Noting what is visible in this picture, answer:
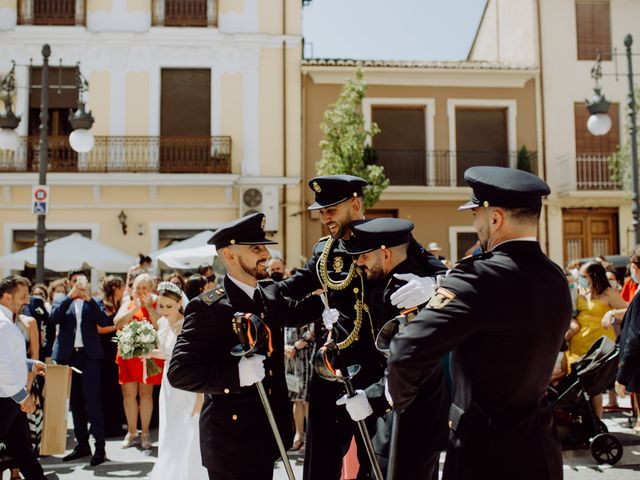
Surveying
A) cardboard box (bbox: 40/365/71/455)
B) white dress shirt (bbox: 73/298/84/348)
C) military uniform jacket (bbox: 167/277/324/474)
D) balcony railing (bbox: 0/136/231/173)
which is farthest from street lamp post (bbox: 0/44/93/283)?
military uniform jacket (bbox: 167/277/324/474)

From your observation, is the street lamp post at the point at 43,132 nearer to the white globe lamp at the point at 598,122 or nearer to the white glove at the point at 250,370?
the white glove at the point at 250,370

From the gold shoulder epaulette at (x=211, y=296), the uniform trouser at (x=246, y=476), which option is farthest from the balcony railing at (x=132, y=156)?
the uniform trouser at (x=246, y=476)

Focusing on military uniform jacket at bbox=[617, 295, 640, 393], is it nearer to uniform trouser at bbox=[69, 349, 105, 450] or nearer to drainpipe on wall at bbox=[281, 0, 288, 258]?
uniform trouser at bbox=[69, 349, 105, 450]

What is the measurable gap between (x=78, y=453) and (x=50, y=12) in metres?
15.1

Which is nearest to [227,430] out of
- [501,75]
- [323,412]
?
[323,412]

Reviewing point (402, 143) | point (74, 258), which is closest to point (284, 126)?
point (402, 143)

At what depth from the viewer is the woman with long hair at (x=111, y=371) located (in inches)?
342

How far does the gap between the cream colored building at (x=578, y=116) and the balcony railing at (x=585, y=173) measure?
3cm

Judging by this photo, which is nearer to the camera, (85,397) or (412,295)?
(412,295)

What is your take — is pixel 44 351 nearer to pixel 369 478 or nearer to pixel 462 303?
pixel 369 478

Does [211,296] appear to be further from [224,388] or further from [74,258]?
[74,258]

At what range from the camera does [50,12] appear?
1866cm

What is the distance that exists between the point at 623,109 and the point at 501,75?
3.86 meters

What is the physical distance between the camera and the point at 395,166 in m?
19.7
